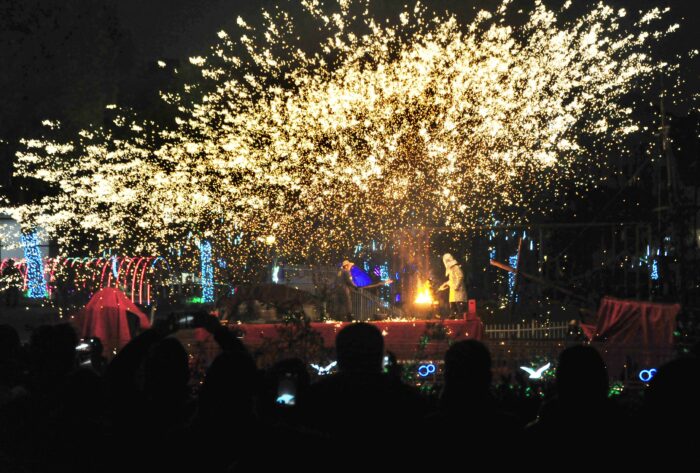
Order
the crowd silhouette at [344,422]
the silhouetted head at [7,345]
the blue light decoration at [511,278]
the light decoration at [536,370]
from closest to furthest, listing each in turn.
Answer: the crowd silhouette at [344,422] → the silhouetted head at [7,345] → the light decoration at [536,370] → the blue light decoration at [511,278]

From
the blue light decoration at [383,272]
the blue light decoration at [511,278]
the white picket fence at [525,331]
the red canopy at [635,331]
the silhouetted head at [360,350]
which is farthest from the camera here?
the blue light decoration at [383,272]

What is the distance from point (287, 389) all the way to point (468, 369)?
995 mm

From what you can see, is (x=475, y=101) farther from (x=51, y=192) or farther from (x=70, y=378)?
(x=51, y=192)

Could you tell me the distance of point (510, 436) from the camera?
3930mm

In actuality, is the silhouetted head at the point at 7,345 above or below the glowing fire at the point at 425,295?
below

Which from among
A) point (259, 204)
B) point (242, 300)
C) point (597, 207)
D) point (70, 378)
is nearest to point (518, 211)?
point (597, 207)

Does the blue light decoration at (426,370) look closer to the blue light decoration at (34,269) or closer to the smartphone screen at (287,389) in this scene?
the smartphone screen at (287,389)

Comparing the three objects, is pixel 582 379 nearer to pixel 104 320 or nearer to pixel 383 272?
pixel 104 320

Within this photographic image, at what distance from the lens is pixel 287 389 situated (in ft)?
15.3

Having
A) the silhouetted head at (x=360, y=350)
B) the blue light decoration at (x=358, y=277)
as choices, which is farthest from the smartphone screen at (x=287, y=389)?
the blue light decoration at (x=358, y=277)

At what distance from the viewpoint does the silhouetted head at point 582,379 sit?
13.3 feet

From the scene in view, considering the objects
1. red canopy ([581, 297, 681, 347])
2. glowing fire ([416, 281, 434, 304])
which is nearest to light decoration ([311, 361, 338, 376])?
red canopy ([581, 297, 681, 347])

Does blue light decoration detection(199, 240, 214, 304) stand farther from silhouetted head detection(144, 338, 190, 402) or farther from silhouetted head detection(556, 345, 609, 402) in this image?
silhouetted head detection(556, 345, 609, 402)

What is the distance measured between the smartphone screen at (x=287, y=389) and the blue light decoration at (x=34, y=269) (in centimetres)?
3144
